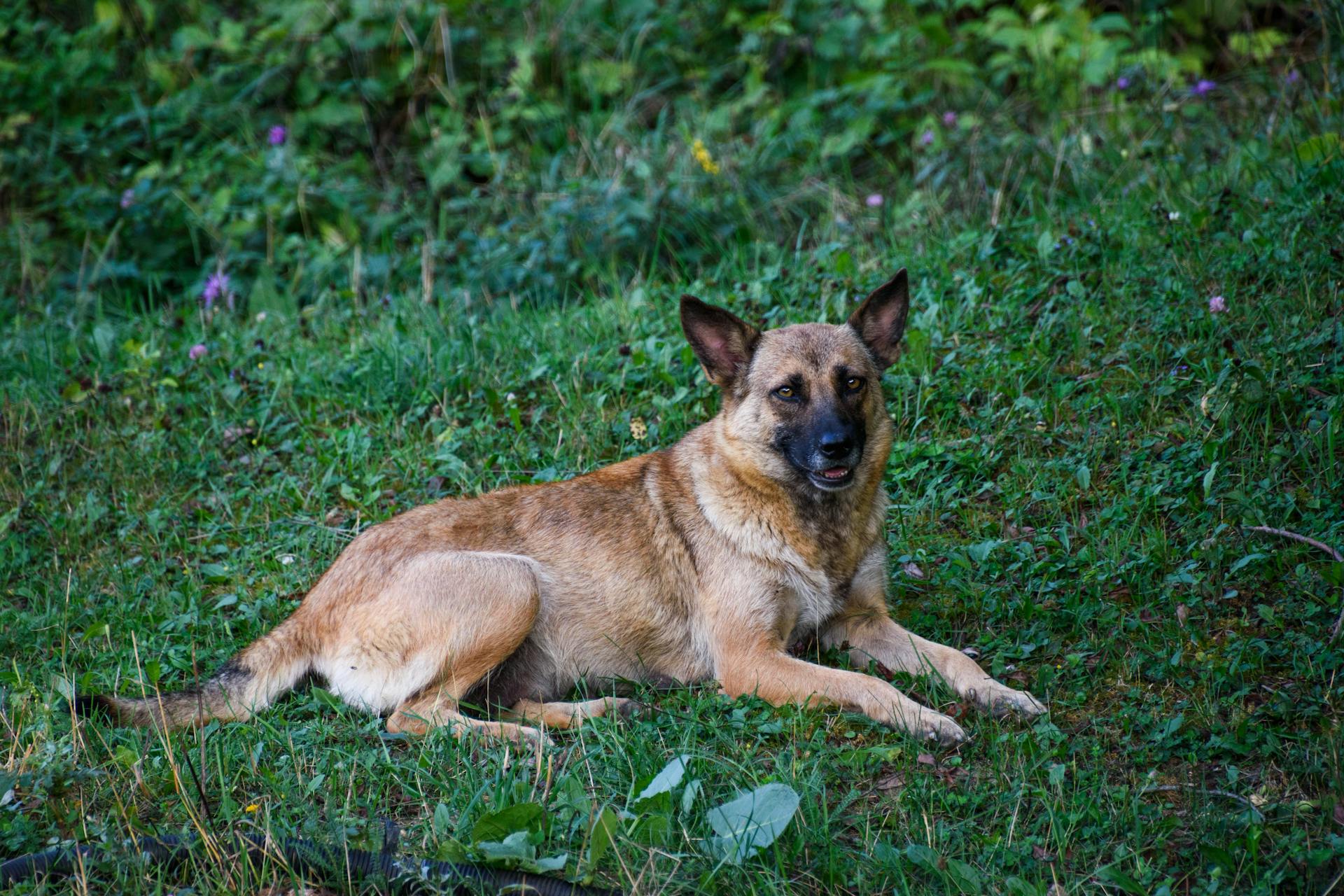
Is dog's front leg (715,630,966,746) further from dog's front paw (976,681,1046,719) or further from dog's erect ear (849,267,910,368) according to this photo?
dog's erect ear (849,267,910,368)

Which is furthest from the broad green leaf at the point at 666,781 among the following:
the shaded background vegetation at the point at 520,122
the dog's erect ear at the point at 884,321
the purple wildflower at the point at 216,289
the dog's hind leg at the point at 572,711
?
the purple wildflower at the point at 216,289

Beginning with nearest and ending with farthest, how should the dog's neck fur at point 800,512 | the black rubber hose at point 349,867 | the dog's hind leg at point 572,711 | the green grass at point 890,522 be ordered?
the black rubber hose at point 349,867 → the green grass at point 890,522 → the dog's hind leg at point 572,711 → the dog's neck fur at point 800,512

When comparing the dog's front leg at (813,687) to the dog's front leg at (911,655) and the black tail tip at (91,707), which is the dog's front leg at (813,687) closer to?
the dog's front leg at (911,655)

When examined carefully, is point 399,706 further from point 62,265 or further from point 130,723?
point 62,265

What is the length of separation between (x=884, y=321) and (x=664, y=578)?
1.52 m

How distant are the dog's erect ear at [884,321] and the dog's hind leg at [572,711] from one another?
75.1 inches

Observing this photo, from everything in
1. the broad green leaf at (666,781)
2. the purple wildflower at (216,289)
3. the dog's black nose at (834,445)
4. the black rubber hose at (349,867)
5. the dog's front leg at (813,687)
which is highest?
the dog's black nose at (834,445)

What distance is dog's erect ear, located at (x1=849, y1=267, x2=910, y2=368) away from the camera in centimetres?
500

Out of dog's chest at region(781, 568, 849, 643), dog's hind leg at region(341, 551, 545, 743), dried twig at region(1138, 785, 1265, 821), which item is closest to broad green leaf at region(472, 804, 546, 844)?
dog's hind leg at region(341, 551, 545, 743)

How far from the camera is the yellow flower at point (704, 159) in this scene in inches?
332

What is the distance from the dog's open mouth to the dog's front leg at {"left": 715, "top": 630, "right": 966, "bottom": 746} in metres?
0.67

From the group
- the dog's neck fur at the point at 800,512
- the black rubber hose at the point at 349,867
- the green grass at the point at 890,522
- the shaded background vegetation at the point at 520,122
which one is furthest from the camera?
the shaded background vegetation at the point at 520,122

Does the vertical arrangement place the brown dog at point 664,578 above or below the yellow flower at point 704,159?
below

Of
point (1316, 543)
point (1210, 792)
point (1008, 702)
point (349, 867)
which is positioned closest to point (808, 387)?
point (1008, 702)
